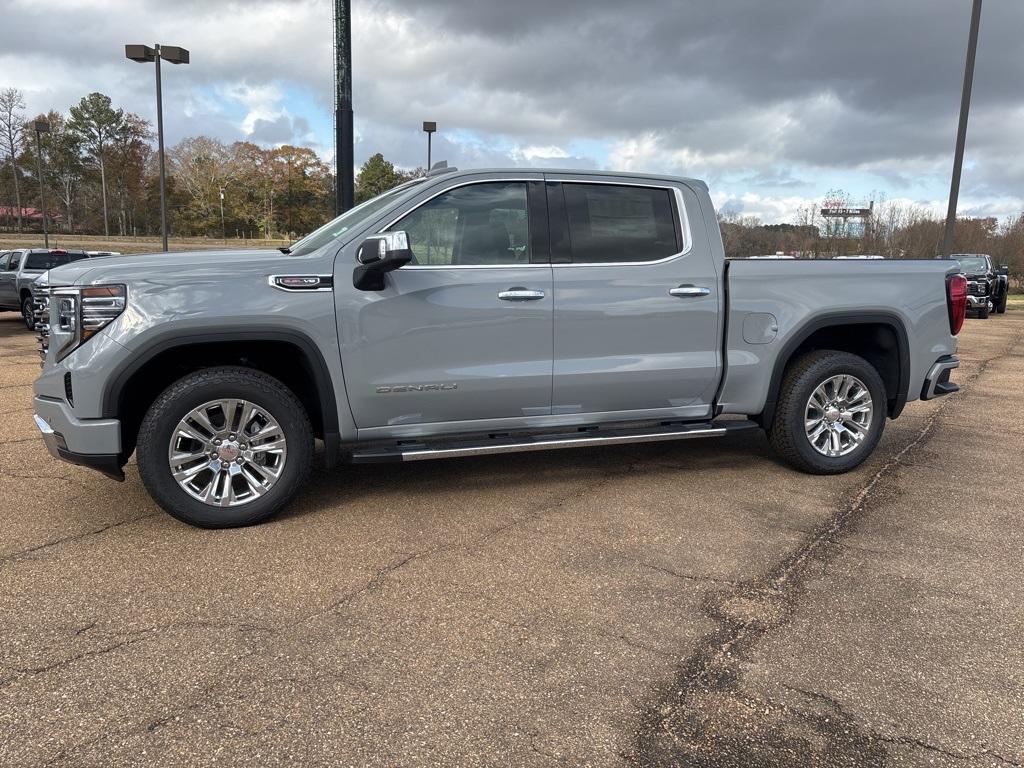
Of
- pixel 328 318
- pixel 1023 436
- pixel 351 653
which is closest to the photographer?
pixel 351 653

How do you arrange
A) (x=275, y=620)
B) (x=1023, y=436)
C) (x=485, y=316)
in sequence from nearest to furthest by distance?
(x=275, y=620) → (x=485, y=316) → (x=1023, y=436)

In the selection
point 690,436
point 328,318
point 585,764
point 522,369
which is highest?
point 328,318

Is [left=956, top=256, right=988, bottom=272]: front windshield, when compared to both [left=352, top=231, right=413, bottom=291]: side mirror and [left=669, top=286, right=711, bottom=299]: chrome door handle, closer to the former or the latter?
[left=669, top=286, right=711, bottom=299]: chrome door handle

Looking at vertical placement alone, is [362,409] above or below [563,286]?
below

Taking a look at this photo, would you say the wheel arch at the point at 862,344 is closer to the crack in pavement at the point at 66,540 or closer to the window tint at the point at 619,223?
the window tint at the point at 619,223

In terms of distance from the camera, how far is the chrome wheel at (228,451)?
3.88m

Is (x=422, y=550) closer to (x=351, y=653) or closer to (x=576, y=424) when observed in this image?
(x=351, y=653)

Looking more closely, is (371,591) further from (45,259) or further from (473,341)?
(45,259)

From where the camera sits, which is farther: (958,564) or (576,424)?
(576,424)

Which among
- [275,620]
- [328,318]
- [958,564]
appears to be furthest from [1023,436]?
[275,620]

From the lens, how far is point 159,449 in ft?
12.5

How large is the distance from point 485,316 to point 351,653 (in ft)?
6.74

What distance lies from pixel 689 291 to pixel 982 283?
19.0m

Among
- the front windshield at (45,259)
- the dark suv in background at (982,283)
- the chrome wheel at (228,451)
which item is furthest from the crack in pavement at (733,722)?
A: the dark suv in background at (982,283)
